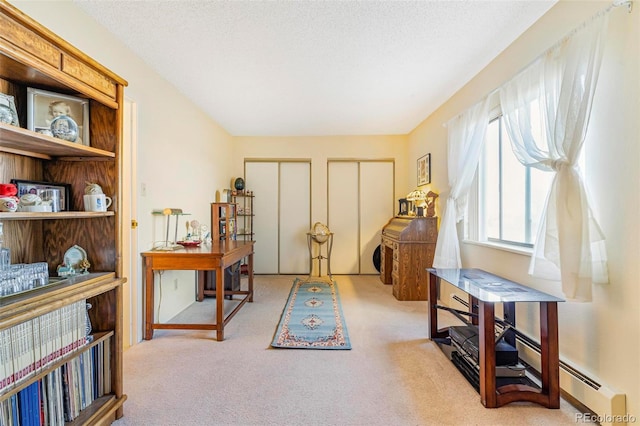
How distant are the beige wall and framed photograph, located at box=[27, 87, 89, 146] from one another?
9.31ft

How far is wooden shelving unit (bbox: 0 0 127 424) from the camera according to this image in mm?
1172

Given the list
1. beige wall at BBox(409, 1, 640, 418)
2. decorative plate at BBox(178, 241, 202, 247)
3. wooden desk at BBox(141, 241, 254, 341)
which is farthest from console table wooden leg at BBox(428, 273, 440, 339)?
decorative plate at BBox(178, 241, 202, 247)

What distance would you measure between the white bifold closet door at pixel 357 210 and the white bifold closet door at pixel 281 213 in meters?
0.50

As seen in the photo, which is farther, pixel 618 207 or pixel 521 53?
pixel 521 53

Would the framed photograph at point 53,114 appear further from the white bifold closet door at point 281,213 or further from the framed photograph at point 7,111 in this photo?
the white bifold closet door at point 281,213

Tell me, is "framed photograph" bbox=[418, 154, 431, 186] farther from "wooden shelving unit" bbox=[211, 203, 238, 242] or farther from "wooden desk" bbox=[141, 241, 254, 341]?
"wooden desk" bbox=[141, 241, 254, 341]

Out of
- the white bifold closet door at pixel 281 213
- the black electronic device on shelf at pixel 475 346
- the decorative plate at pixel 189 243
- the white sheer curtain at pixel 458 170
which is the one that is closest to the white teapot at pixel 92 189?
the decorative plate at pixel 189 243

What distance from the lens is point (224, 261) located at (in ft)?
8.54

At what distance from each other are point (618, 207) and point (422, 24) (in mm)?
1687

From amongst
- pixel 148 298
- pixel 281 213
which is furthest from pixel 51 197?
pixel 281 213

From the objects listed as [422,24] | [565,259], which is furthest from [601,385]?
[422,24]

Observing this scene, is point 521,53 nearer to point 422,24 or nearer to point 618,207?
point 422,24

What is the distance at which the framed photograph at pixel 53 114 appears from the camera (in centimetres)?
136

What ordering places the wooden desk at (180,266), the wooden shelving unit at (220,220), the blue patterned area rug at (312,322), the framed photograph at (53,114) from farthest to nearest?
the wooden shelving unit at (220,220) < the wooden desk at (180,266) < the blue patterned area rug at (312,322) < the framed photograph at (53,114)
